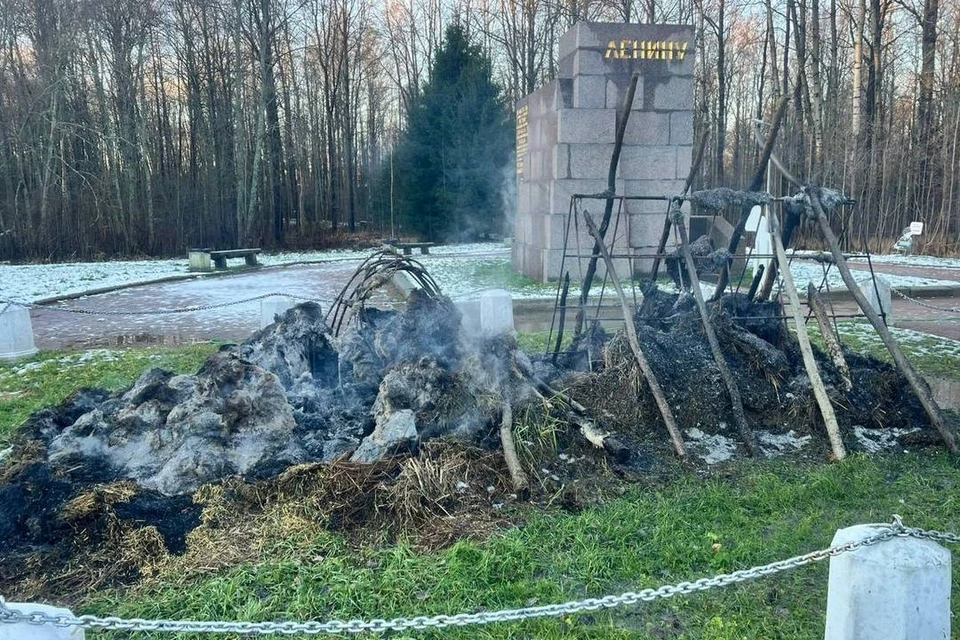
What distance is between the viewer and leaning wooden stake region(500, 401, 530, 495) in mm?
4402

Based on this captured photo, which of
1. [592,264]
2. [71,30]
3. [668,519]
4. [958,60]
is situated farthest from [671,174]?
[71,30]

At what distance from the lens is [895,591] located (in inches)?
90.8

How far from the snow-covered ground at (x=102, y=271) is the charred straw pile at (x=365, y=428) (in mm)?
9273

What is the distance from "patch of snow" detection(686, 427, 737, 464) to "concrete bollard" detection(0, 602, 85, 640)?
13.1 ft

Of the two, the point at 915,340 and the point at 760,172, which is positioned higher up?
the point at 760,172

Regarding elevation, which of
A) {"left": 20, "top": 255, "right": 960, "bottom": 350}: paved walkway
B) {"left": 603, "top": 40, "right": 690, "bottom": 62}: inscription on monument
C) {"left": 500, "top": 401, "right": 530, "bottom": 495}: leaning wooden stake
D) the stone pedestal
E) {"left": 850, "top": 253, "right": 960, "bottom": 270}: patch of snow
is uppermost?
{"left": 603, "top": 40, "right": 690, "bottom": 62}: inscription on monument

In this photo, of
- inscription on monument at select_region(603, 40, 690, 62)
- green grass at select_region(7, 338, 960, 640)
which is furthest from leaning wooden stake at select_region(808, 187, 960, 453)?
inscription on monument at select_region(603, 40, 690, 62)

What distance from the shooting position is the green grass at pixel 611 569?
321 cm

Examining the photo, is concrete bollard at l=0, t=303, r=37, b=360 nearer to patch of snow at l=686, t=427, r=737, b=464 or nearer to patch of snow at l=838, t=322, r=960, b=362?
patch of snow at l=686, t=427, r=737, b=464

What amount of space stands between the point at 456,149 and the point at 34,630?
1069 inches

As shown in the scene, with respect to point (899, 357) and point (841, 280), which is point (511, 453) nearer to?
point (899, 357)

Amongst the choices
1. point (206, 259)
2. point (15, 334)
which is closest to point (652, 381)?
point (15, 334)

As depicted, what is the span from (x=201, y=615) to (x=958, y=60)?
2717cm

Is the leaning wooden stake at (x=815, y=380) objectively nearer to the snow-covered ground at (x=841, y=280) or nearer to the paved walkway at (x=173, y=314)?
the paved walkway at (x=173, y=314)
